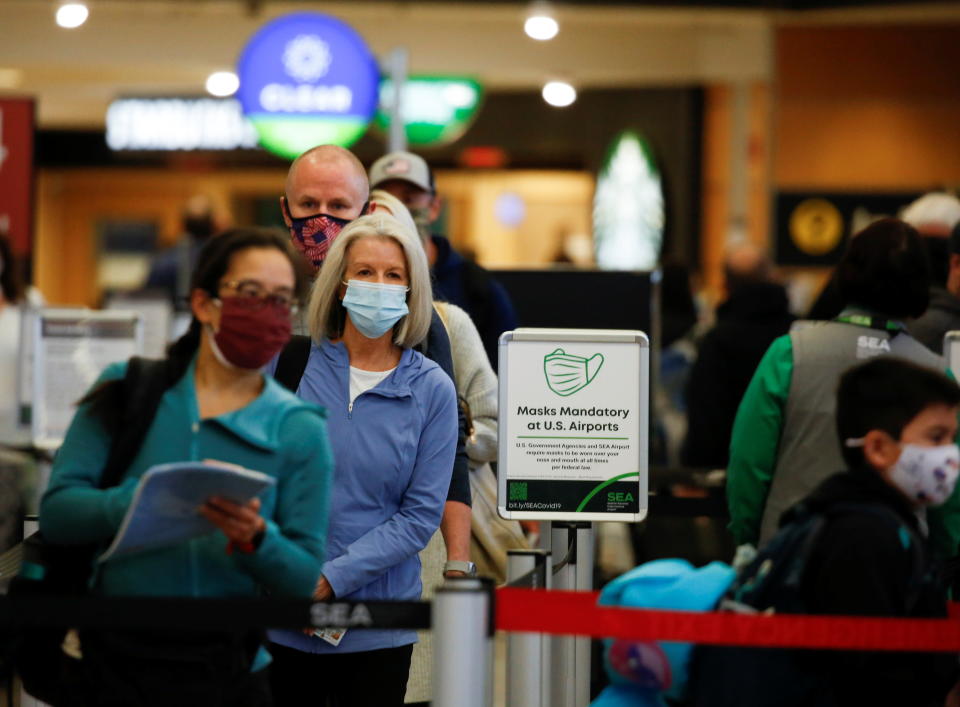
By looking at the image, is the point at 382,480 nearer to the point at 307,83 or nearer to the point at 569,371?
the point at 569,371

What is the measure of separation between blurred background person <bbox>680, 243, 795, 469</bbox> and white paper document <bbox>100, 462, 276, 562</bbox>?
3934 millimetres

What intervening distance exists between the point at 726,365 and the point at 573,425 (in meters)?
2.41

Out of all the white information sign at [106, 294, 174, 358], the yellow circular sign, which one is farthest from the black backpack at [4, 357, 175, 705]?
the yellow circular sign

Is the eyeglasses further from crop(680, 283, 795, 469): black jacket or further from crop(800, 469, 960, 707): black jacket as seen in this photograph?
crop(680, 283, 795, 469): black jacket

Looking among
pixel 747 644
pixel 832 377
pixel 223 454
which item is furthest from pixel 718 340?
pixel 223 454

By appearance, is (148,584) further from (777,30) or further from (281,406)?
(777,30)

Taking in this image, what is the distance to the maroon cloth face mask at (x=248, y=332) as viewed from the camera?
9.89 feet

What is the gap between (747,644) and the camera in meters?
3.21

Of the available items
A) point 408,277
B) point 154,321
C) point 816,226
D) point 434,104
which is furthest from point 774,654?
point 816,226

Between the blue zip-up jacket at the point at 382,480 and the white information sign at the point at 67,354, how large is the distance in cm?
371

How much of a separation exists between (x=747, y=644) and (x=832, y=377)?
4.32 ft

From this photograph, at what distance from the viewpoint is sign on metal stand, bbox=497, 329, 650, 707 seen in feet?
14.1

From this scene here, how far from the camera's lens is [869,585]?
3.17 m

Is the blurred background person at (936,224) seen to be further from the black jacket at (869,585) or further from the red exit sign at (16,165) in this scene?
the red exit sign at (16,165)
